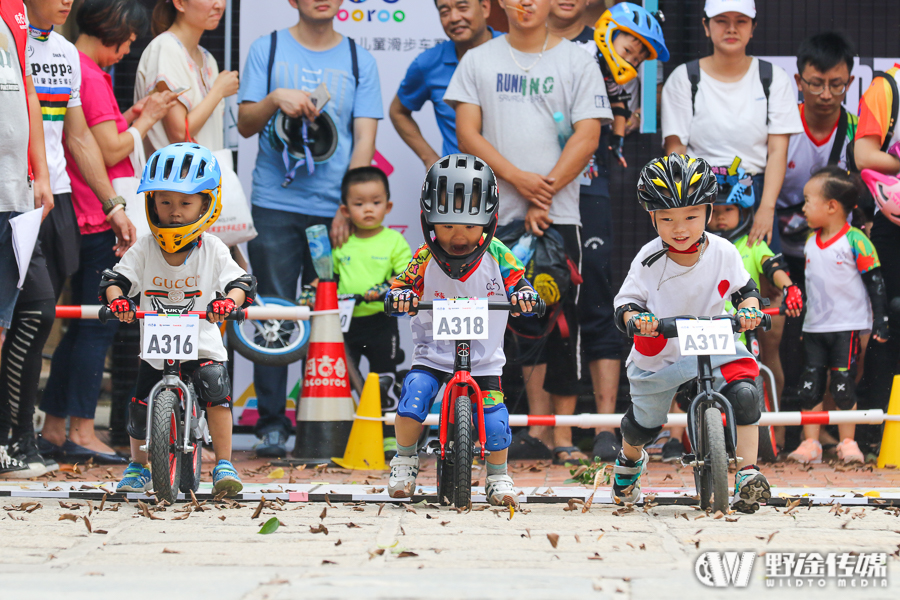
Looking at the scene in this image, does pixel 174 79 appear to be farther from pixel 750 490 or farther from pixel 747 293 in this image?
pixel 750 490

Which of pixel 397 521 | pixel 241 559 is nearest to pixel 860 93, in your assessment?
pixel 397 521

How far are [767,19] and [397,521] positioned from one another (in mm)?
5171

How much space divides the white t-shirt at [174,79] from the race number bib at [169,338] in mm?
2063

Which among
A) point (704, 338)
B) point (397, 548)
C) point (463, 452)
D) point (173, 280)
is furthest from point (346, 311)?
point (397, 548)

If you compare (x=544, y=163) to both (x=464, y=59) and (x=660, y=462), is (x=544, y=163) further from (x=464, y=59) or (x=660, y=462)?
(x=660, y=462)

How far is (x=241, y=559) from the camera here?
3135 millimetres

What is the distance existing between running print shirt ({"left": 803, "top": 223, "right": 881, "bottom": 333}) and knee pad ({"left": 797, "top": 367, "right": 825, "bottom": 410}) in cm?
26

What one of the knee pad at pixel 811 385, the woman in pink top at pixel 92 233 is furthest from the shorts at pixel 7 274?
the knee pad at pixel 811 385

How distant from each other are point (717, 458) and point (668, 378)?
52 cm

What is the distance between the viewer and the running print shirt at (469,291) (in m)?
4.69

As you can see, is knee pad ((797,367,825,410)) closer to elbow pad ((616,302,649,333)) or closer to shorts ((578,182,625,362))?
shorts ((578,182,625,362))

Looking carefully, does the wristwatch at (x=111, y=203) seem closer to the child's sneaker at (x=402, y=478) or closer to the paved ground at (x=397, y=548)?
the paved ground at (x=397, y=548)

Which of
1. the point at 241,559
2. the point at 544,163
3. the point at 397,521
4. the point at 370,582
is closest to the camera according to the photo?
the point at 370,582

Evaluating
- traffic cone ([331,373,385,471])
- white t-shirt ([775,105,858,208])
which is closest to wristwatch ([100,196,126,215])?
traffic cone ([331,373,385,471])
